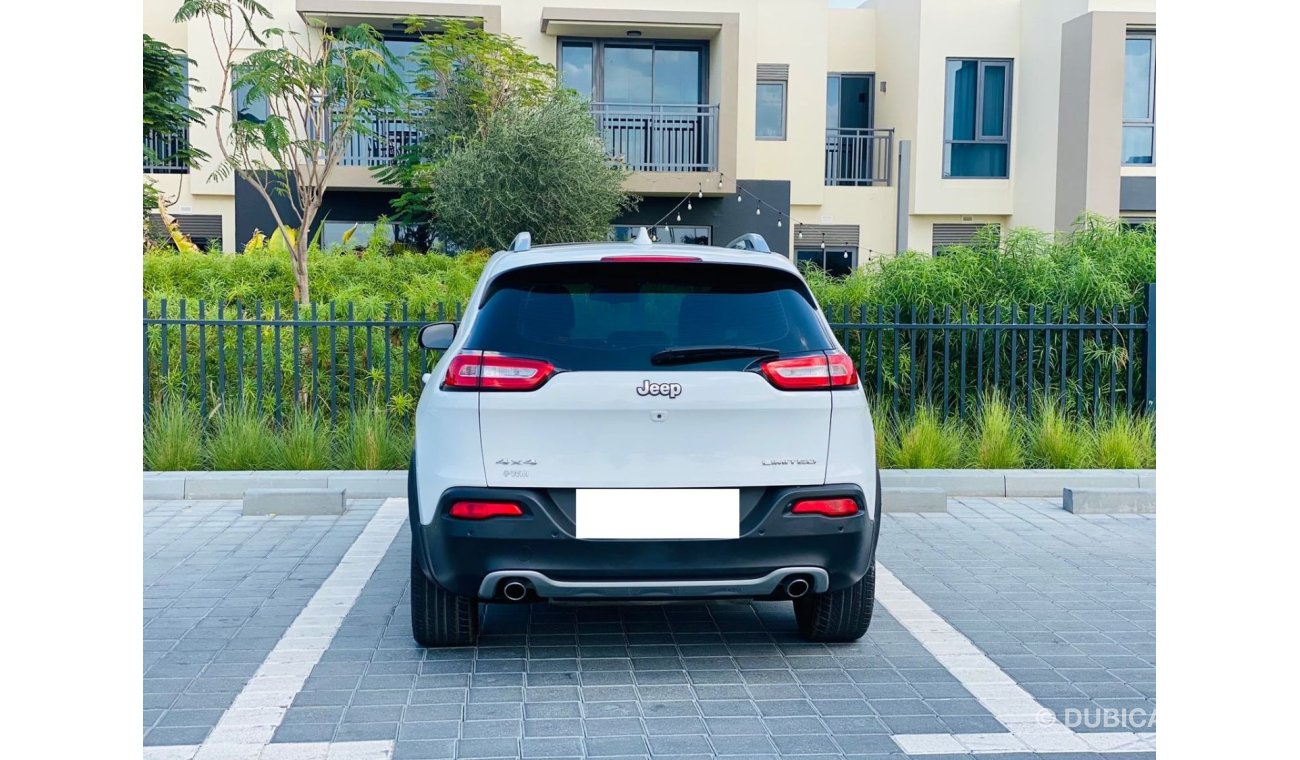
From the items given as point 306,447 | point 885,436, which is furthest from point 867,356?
point 306,447

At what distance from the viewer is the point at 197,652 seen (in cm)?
489

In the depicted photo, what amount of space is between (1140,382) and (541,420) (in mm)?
7490

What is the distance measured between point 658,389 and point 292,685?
183 centimetres

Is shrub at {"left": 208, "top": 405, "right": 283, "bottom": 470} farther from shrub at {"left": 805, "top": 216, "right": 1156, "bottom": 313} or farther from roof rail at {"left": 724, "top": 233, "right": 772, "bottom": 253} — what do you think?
roof rail at {"left": 724, "top": 233, "right": 772, "bottom": 253}

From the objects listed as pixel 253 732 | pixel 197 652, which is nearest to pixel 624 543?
pixel 253 732

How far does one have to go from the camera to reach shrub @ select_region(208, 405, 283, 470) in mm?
8875

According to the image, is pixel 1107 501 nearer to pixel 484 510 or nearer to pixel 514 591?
pixel 514 591

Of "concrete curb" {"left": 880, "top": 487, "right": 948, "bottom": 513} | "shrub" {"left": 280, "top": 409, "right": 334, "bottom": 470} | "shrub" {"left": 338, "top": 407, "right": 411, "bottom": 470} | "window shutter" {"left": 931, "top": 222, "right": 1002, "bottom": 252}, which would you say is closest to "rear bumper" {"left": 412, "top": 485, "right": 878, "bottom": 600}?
"concrete curb" {"left": 880, "top": 487, "right": 948, "bottom": 513}

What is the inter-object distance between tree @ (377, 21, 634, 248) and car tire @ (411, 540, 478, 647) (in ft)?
39.0

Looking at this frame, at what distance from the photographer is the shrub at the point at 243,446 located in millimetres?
8875

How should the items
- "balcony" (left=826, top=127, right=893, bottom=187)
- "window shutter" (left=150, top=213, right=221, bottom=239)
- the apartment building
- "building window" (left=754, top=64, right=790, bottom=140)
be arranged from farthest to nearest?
"balcony" (left=826, top=127, right=893, bottom=187), "building window" (left=754, top=64, right=790, bottom=140), "window shutter" (left=150, top=213, right=221, bottom=239), the apartment building

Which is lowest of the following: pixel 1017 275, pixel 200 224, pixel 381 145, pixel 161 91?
pixel 1017 275

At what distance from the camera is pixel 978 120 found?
24578 mm

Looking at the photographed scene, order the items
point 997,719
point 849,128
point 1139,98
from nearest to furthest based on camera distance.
Result: point 997,719
point 1139,98
point 849,128
